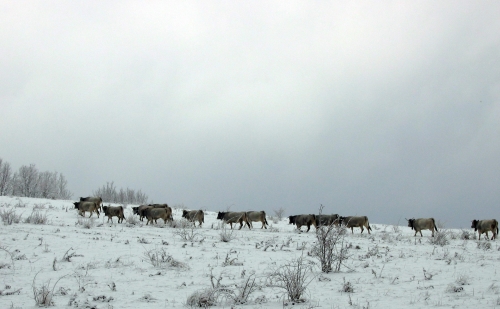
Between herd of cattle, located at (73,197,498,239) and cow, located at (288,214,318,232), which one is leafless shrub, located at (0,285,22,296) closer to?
herd of cattle, located at (73,197,498,239)

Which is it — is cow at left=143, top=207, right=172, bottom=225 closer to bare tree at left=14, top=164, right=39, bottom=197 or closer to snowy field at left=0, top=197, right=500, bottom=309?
snowy field at left=0, top=197, right=500, bottom=309

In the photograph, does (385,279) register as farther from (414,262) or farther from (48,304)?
(48,304)

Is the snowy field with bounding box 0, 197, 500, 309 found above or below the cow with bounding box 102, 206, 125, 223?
below

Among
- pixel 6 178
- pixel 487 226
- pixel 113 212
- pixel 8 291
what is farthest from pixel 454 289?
pixel 6 178

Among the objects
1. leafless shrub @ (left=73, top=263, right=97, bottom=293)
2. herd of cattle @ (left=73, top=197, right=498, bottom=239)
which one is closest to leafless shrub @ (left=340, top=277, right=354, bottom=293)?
leafless shrub @ (left=73, top=263, right=97, bottom=293)

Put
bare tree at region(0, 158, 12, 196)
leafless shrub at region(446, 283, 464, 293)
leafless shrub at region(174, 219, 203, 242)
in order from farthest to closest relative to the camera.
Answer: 1. bare tree at region(0, 158, 12, 196)
2. leafless shrub at region(174, 219, 203, 242)
3. leafless shrub at region(446, 283, 464, 293)

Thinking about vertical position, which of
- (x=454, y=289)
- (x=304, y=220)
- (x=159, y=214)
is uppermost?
(x=159, y=214)

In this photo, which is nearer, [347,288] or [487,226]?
[347,288]

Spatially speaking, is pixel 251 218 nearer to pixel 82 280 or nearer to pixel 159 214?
pixel 159 214

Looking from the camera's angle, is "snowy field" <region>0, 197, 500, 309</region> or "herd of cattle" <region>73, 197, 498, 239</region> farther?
"herd of cattle" <region>73, 197, 498, 239</region>

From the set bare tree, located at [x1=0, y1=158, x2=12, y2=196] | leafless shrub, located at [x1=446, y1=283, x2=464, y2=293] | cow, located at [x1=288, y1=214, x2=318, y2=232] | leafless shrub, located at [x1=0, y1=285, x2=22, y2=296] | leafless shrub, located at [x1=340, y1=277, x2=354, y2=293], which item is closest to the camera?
leafless shrub, located at [x1=0, y1=285, x2=22, y2=296]

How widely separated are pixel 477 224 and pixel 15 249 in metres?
22.4

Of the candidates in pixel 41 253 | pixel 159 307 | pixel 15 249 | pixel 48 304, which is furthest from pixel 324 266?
pixel 15 249

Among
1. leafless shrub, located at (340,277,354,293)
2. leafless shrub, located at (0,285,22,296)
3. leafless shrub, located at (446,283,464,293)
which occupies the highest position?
leafless shrub, located at (446,283,464,293)
